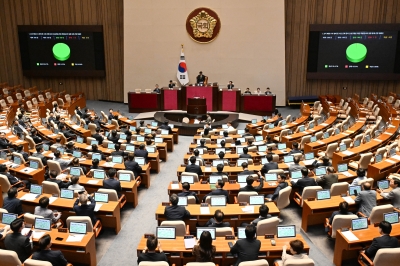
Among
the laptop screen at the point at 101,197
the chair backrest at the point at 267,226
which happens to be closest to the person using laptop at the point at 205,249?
the chair backrest at the point at 267,226

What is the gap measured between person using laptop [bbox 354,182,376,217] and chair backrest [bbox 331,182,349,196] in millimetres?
536

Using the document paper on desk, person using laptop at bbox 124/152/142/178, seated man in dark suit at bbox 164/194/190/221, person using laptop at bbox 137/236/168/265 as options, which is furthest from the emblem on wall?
person using laptop at bbox 137/236/168/265

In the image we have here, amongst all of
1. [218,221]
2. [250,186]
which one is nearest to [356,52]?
[250,186]

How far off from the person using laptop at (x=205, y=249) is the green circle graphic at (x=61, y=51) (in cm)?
1932

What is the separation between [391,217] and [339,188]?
57.8 inches

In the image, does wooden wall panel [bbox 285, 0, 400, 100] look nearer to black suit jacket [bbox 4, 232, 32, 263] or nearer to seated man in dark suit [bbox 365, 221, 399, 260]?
seated man in dark suit [bbox 365, 221, 399, 260]

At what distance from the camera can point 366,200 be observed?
7363 millimetres

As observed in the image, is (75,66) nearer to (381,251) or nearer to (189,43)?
(189,43)

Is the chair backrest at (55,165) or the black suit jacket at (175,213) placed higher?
the chair backrest at (55,165)

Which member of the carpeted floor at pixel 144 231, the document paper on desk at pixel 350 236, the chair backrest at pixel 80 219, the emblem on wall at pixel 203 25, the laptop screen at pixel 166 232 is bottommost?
the carpeted floor at pixel 144 231

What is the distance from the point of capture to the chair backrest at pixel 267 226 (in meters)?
6.50

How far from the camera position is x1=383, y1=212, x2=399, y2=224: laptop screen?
21.7ft

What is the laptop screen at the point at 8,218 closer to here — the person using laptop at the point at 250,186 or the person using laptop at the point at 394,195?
the person using laptop at the point at 250,186

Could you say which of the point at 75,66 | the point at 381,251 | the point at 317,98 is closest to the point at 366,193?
the point at 381,251
